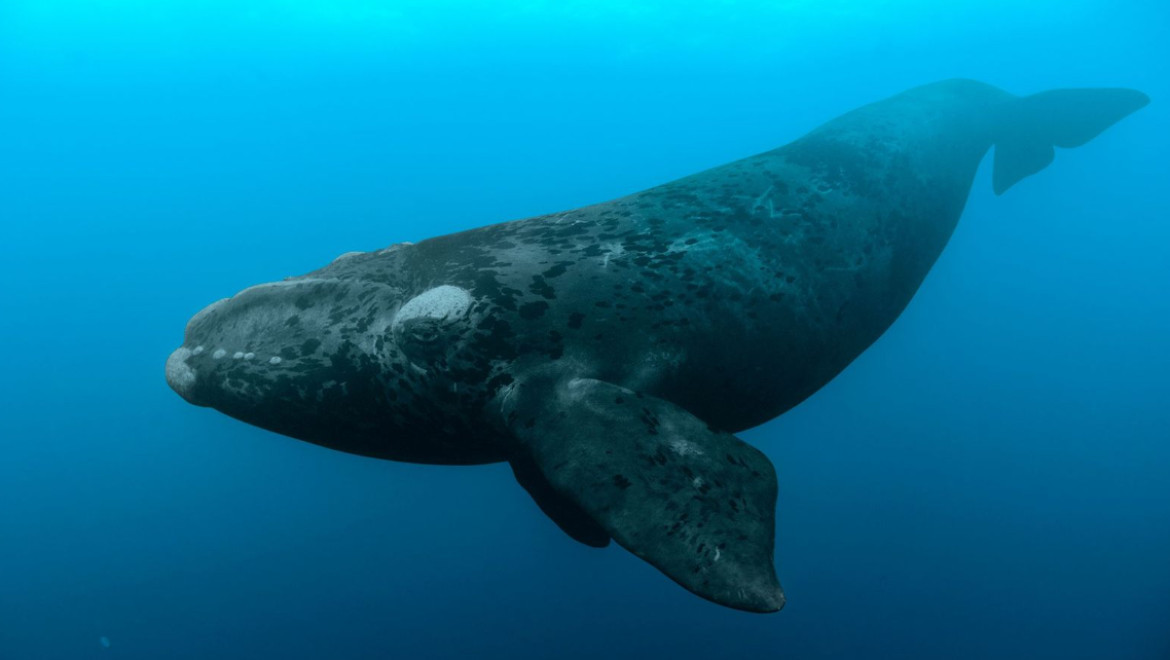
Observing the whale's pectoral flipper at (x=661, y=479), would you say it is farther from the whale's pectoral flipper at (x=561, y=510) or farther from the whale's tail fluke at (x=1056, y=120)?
the whale's tail fluke at (x=1056, y=120)

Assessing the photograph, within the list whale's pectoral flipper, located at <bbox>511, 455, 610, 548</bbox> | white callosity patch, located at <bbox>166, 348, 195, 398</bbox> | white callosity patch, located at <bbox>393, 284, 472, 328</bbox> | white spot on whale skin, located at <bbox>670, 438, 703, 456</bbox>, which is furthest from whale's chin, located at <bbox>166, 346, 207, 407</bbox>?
white spot on whale skin, located at <bbox>670, 438, 703, 456</bbox>

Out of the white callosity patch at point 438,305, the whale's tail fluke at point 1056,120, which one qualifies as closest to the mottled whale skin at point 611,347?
the white callosity patch at point 438,305

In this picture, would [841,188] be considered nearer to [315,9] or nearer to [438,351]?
[438,351]

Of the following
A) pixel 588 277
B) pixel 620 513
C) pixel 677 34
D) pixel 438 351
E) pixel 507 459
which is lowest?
pixel 507 459

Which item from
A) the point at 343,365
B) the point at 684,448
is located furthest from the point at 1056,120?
the point at 343,365

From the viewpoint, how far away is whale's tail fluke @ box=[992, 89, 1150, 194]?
820cm

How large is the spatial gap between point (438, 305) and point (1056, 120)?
29.0 feet

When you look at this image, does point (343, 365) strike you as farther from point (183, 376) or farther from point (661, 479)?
point (661, 479)

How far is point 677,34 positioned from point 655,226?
31951mm

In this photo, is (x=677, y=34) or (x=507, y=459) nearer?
(x=507, y=459)

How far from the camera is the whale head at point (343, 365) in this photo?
3.51 metres

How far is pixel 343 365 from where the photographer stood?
3.71m

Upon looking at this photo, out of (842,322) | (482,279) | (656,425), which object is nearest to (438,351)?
(482,279)

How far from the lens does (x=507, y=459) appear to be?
4.03m
